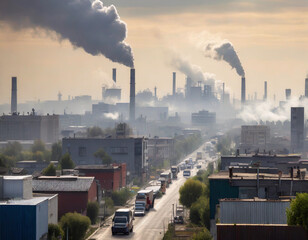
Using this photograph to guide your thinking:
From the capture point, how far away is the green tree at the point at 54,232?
158 ft

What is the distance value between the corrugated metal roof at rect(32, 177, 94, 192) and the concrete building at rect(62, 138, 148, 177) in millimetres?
46265

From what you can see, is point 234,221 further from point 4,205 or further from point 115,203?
point 115,203

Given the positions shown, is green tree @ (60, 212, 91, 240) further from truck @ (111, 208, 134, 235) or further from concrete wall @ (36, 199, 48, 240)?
concrete wall @ (36, 199, 48, 240)

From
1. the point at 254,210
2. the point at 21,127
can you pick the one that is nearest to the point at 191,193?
the point at 254,210

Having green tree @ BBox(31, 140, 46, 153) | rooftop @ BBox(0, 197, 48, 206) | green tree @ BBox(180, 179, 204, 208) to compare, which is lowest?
green tree @ BBox(180, 179, 204, 208)

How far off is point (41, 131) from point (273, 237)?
547ft

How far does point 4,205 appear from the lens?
45.1 meters

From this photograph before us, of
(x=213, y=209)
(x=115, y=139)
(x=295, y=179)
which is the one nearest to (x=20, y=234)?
(x=213, y=209)

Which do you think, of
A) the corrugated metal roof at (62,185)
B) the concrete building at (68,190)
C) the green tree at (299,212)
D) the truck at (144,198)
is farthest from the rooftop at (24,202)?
the truck at (144,198)

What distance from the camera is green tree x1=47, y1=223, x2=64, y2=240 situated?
158 ft

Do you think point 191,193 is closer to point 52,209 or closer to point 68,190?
point 68,190

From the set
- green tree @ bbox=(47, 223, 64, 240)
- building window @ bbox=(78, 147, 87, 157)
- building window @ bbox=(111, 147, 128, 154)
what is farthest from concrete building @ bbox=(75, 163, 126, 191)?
green tree @ bbox=(47, 223, 64, 240)

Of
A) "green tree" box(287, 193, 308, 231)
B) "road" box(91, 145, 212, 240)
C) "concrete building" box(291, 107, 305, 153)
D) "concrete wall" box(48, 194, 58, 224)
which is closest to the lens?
"green tree" box(287, 193, 308, 231)

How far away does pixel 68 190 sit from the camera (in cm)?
6425
